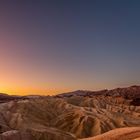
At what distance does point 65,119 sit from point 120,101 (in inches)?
2037

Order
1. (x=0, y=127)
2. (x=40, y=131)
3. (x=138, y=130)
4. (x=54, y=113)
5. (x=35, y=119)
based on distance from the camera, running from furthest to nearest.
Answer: (x=54, y=113) → (x=35, y=119) → (x=40, y=131) → (x=0, y=127) → (x=138, y=130)

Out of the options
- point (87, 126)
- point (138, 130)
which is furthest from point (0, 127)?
point (138, 130)

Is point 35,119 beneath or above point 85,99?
beneath

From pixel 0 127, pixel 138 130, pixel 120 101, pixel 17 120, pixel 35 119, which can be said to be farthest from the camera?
pixel 120 101

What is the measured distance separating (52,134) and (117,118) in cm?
2704

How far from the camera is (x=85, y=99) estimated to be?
113 m

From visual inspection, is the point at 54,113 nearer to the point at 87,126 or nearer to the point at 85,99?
the point at 87,126

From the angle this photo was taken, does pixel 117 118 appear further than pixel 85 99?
No

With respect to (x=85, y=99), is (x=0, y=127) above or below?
below

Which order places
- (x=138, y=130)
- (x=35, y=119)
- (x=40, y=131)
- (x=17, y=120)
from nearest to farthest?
1. (x=138, y=130)
2. (x=40, y=131)
3. (x=17, y=120)
4. (x=35, y=119)

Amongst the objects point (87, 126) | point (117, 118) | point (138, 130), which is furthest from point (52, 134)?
point (138, 130)

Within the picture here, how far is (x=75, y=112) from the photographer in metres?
83.9

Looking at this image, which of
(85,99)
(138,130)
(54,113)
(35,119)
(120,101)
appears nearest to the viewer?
(138,130)

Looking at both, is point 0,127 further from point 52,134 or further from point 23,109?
point 23,109
